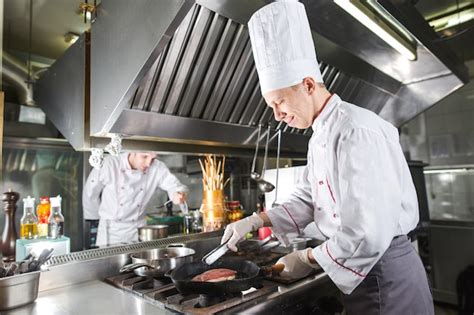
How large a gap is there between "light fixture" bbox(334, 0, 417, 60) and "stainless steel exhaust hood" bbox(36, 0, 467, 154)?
4 cm

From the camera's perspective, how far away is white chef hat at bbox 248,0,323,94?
4.09 feet

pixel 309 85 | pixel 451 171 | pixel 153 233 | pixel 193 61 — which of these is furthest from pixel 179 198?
pixel 451 171

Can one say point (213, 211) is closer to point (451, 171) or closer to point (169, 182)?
point (169, 182)

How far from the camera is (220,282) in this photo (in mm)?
1115

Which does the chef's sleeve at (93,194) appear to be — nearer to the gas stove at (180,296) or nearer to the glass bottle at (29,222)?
the glass bottle at (29,222)

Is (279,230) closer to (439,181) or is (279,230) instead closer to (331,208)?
(331,208)

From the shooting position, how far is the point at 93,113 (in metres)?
1.59

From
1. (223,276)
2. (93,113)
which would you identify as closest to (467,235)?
(223,276)

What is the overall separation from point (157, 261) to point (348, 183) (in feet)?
3.03

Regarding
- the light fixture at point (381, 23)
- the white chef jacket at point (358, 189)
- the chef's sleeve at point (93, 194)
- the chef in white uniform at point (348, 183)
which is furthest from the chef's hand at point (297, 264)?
the chef's sleeve at point (93, 194)

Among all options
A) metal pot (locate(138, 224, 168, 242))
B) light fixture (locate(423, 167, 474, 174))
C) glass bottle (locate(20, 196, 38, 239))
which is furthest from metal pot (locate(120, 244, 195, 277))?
light fixture (locate(423, 167, 474, 174))

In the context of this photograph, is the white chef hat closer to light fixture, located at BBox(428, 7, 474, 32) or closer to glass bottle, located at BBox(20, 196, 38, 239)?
glass bottle, located at BBox(20, 196, 38, 239)

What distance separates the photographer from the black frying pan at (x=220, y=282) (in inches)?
43.9

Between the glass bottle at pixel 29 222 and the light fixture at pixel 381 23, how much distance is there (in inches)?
76.9
